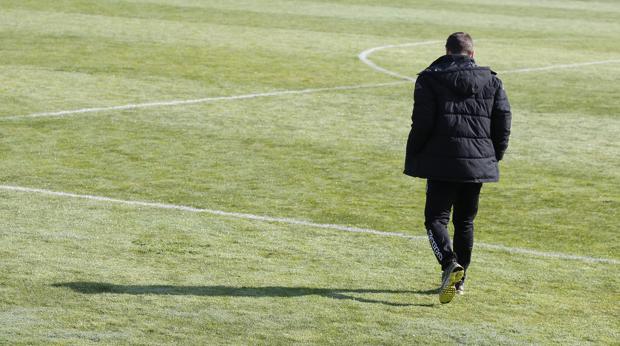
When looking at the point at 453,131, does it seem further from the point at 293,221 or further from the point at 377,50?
the point at 377,50


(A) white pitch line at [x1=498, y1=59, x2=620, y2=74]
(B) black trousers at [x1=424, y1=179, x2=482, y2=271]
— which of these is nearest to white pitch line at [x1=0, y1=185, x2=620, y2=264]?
(B) black trousers at [x1=424, y1=179, x2=482, y2=271]

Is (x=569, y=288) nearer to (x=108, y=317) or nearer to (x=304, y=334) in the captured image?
(x=304, y=334)

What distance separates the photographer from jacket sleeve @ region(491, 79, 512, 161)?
312 inches

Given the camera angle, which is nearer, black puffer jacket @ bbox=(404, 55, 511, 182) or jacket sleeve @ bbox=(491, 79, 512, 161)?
black puffer jacket @ bbox=(404, 55, 511, 182)

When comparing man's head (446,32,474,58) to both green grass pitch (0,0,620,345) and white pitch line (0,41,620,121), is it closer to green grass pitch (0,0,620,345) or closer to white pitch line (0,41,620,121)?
green grass pitch (0,0,620,345)

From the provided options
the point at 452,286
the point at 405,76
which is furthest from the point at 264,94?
the point at 452,286

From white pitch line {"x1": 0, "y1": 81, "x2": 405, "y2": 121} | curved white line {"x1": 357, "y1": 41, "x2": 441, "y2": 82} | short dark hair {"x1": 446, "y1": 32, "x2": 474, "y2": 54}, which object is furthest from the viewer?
curved white line {"x1": 357, "y1": 41, "x2": 441, "y2": 82}

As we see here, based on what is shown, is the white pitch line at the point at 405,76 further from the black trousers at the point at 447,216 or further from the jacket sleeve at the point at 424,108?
the jacket sleeve at the point at 424,108

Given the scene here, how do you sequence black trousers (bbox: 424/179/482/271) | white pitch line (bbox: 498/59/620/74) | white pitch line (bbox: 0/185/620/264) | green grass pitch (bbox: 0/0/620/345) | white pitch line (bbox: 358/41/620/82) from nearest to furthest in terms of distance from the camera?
green grass pitch (bbox: 0/0/620/345) → black trousers (bbox: 424/179/482/271) → white pitch line (bbox: 0/185/620/264) → white pitch line (bbox: 358/41/620/82) → white pitch line (bbox: 498/59/620/74)

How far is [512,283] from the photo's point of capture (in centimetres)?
843


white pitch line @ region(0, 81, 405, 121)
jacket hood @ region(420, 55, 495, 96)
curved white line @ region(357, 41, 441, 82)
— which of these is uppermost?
jacket hood @ region(420, 55, 495, 96)

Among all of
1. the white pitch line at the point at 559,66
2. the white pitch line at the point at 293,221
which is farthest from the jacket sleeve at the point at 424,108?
the white pitch line at the point at 559,66

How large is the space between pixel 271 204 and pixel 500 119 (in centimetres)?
316

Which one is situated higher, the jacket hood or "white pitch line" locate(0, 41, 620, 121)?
the jacket hood
